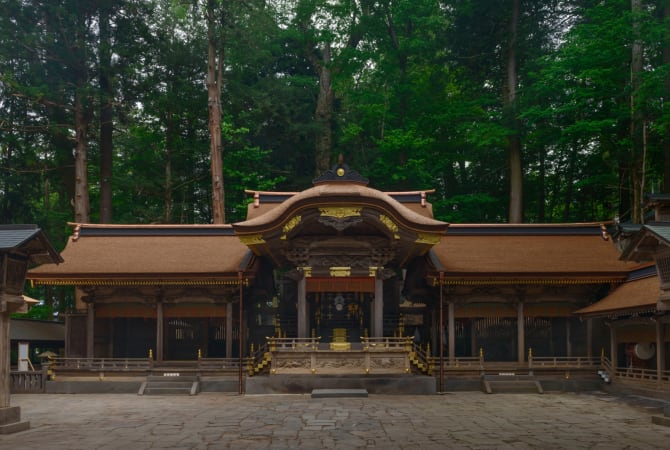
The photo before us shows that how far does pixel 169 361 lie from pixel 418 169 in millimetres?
17660

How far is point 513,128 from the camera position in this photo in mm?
31297

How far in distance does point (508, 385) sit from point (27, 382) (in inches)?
646

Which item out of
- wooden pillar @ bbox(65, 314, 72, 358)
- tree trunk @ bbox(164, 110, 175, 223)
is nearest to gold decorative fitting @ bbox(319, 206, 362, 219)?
wooden pillar @ bbox(65, 314, 72, 358)

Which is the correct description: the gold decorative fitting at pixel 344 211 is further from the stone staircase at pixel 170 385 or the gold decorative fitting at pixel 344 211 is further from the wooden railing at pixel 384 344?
the stone staircase at pixel 170 385

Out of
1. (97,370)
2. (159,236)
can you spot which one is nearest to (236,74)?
→ (159,236)

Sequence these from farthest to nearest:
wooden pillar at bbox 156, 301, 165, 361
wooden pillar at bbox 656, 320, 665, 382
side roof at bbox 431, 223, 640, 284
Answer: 1. wooden pillar at bbox 156, 301, 165, 361
2. side roof at bbox 431, 223, 640, 284
3. wooden pillar at bbox 656, 320, 665, 382

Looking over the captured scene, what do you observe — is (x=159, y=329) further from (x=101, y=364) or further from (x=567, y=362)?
(x=567, y=362)

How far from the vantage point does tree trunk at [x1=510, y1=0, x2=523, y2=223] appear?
31.1 m

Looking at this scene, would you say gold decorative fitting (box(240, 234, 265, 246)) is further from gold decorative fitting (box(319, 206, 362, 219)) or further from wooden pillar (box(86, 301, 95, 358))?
wooden pillar (box(86, 301, 95, 358))

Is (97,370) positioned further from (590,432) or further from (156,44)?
(156,44)

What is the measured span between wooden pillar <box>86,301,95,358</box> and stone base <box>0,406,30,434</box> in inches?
375

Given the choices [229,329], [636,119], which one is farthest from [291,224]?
[636,119]

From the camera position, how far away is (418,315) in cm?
2609

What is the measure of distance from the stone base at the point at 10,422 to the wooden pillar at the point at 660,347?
16.2 meters
